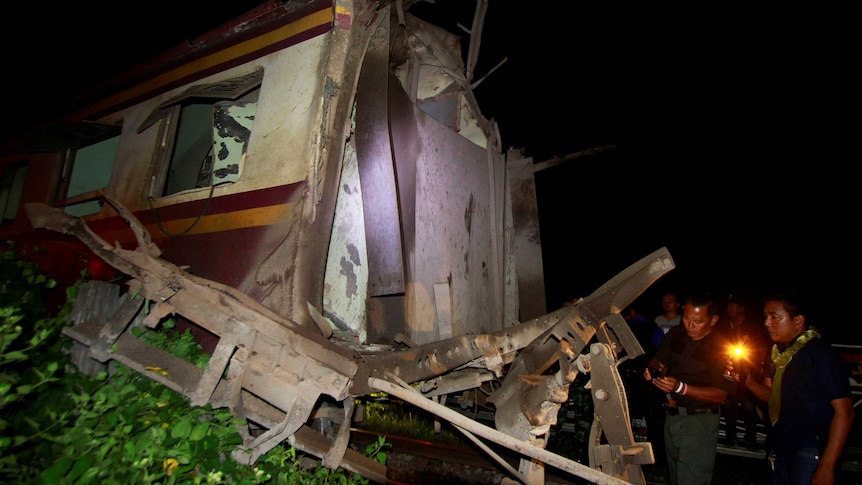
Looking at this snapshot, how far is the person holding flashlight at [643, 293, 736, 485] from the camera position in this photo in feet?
10.9

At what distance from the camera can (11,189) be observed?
692 cm

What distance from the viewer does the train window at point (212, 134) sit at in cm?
354

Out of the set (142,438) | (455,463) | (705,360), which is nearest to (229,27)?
(142,438)

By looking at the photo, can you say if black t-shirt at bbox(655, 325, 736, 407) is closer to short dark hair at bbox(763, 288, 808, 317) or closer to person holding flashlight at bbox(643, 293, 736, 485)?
person holding flashlight at bbox(643, 293, 736, 485)

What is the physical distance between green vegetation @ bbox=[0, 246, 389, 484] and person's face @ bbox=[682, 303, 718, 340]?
11.7 ft

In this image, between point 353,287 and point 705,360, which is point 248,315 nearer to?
point 353,287

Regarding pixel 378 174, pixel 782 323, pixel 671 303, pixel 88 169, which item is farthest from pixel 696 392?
pixel 88 169

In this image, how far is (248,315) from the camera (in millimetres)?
2305

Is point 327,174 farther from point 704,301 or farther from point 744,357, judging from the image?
point 744,357

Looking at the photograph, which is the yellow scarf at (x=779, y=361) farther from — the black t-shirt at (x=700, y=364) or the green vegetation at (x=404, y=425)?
the green vegetation at (x=404, y=425)

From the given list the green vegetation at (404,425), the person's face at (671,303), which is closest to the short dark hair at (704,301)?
the person's face at (671,303)

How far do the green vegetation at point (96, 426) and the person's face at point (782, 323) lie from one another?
12.7ft

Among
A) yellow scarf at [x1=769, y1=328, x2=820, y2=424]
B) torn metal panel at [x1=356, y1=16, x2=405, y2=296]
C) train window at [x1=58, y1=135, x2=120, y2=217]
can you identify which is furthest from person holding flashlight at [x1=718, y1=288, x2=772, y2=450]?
train window at [x1=58, y1=135, x2=120, y2=217]

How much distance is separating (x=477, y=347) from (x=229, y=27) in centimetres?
383
